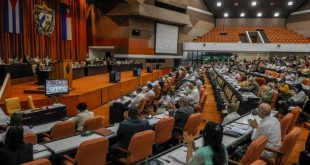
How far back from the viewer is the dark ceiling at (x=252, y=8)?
29388 millimetres

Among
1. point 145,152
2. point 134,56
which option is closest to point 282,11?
point 134,56

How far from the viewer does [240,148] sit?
4438 millimetres

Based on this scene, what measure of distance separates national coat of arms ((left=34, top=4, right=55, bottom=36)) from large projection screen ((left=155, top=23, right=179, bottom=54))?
10970 millimetres

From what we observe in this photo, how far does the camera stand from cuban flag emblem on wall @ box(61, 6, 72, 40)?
60.3ft

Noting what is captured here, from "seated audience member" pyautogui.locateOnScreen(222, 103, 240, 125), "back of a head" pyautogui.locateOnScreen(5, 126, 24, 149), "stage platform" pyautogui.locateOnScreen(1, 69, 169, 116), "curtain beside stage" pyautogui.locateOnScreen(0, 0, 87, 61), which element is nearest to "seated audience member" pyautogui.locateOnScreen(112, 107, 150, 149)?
"back of a head" pyautogui.locateOnScreen(5, 126, 24, 149)

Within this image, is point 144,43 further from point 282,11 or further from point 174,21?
point 282,11

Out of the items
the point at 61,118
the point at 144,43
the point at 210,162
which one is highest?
the point at 144,43

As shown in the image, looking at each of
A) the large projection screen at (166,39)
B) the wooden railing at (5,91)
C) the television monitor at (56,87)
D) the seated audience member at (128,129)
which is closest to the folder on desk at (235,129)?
the seated audience member at (128,129)

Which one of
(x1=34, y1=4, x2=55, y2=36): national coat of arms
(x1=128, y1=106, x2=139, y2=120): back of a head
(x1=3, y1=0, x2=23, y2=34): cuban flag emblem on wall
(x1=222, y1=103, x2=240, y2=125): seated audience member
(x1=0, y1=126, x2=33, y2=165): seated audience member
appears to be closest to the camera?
(x1=0, y1=126, x2=33, y2=165): seated audience member

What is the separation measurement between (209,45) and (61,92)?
2199 cm

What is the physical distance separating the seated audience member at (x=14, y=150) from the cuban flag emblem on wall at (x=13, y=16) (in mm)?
12017

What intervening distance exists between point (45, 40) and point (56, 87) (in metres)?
9.34

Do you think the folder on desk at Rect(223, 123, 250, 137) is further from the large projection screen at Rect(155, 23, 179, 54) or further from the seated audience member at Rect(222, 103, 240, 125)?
the large projection screen at Rect(155, 23, 179, 54)

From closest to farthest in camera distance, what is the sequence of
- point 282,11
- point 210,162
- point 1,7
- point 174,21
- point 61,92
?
point 210,162, point 61,92, point 1,7, point 174,21, point 282,11
